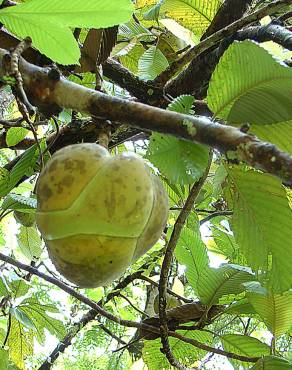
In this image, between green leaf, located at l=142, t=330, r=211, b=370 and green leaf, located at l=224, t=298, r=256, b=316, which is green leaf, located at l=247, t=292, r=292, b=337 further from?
green leaf, located at l=142, t=330, r=211, b=370

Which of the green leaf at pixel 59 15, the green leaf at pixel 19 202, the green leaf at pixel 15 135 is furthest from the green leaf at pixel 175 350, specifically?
the green leaf at pixel 59 15

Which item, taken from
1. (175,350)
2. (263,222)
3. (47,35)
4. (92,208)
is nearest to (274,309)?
(175,350)

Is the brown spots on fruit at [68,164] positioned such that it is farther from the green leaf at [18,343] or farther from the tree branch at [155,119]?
the green leaf at [18,343]

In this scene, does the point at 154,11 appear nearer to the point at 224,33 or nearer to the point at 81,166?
the point at 224,33

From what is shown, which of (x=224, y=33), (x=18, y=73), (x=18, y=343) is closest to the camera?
(x=18, y=73)

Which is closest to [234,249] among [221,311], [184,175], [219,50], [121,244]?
[221,311]

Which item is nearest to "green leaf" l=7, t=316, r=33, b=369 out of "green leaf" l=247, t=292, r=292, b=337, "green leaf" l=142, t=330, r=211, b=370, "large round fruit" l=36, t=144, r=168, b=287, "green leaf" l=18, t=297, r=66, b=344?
"green leaf" l=18, t=297, r=66, b=344
